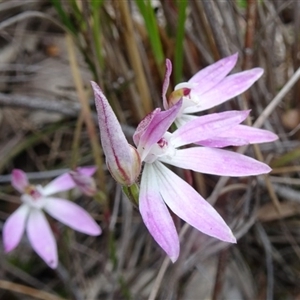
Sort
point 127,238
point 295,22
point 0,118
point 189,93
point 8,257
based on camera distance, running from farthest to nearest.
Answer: point 0,118 → point 8,257 → point 127,238 → point 295,22 → point 189,93

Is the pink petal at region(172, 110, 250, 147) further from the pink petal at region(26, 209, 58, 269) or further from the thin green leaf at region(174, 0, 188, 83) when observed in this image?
the pink petal at region(26, 209, 58, 269)

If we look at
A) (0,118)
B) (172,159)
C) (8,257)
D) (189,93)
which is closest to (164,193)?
(172,159)

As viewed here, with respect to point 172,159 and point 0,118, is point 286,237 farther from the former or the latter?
point 0,118

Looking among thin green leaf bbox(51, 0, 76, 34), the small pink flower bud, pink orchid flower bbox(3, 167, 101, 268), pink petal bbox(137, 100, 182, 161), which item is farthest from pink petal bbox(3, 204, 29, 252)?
pink petal bbox(137, 100, 182, 161)

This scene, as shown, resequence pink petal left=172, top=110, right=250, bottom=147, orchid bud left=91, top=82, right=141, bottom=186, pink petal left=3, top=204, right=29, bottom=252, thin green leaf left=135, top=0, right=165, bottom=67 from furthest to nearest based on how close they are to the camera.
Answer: pink petal left=3, top=204, right=29, bottom=252
thin green leaf left=135, top=0, right=165, bottom=67
pink petal left=172, top=110, right=250, bottom=147
orchid bud left=91, top=82, right=141, bottom=186

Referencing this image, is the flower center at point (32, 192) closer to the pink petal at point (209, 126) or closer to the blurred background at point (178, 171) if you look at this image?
the blurred background at point (178, 171)

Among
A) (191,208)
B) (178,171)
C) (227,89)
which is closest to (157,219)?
(191,208)
